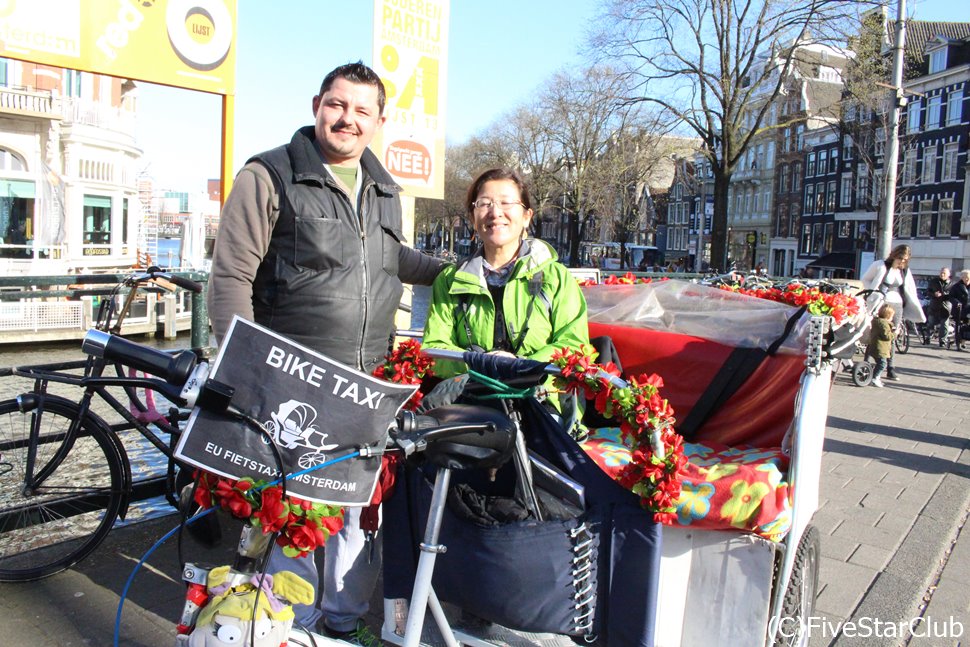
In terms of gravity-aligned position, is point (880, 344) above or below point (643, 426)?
below

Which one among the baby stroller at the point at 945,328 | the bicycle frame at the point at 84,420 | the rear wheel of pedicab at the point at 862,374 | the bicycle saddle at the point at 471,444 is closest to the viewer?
the bicycle saddle at the point at 471,444

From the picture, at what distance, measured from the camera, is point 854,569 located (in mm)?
4082

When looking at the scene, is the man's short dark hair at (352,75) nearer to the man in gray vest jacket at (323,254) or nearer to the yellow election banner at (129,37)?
the man in gray vest jacket at (323,254)

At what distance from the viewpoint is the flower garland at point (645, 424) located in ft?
7.11

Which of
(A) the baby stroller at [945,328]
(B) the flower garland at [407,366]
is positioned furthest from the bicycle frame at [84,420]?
(A) the baby stroller at [945,328]

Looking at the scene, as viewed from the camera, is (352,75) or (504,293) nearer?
(352,75)

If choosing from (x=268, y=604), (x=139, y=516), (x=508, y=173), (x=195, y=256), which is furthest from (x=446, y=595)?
(x=195, y=256)

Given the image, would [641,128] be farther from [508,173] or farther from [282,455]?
[282,455]

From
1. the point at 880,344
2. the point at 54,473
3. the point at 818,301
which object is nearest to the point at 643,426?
the point at 818,301

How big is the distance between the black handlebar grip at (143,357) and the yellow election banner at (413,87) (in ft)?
10.5

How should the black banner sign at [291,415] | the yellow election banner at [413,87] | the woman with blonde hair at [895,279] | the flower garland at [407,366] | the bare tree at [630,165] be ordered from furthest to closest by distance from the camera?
the bare tree at [630,165], the woman with blonde hair at [895,279], the yellow election banner at [413,87], the flower garland at [407,366], the black banner sign at [291,415]

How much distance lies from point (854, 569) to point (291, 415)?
3513 millimetres

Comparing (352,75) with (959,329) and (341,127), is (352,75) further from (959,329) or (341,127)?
(959,329)

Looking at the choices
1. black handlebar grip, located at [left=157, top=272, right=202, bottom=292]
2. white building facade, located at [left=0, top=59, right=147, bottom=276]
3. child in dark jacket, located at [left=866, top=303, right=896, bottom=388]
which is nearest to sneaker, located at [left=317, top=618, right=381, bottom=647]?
black handlebar grip, located at [left=157, top=272, right=202, bottom=292]
